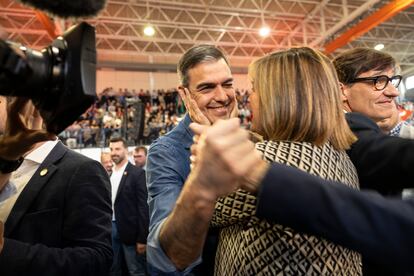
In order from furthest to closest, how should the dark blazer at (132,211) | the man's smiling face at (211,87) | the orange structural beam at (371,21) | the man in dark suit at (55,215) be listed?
the orange structural beam at (371,21) → the dark blazer at (132,211) → the man's smiling face at (211,87) → the man in dark suit at (55,215)

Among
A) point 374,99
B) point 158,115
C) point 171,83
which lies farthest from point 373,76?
point 171,83

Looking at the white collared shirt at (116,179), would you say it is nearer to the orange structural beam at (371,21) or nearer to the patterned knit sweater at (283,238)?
the patterned knit sweater at (283,238)

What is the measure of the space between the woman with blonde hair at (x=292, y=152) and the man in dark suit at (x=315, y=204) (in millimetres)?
320

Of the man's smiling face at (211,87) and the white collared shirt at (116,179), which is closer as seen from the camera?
the man's smiling face at (211,87)

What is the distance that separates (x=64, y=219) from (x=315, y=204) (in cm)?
89

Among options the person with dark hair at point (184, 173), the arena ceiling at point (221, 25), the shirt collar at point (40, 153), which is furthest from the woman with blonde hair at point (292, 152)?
the arena ceiling at point (221, 25)

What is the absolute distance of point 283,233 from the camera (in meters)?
0.90

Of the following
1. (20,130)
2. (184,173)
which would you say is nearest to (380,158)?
(184,173)

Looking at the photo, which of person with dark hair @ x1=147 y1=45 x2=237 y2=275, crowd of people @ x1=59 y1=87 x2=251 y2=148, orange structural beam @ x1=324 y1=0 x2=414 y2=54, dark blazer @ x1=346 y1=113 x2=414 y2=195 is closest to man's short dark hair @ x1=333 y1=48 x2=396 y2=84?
dark blazer @ x1=346 y1=113 x2=414 y2=195

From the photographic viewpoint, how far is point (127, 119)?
305 inches

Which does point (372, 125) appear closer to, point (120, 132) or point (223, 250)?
point (223, 250)

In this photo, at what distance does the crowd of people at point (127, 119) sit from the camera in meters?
6.99

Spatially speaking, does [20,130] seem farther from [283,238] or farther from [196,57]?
[196,57]

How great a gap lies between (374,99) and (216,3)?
833 cm
